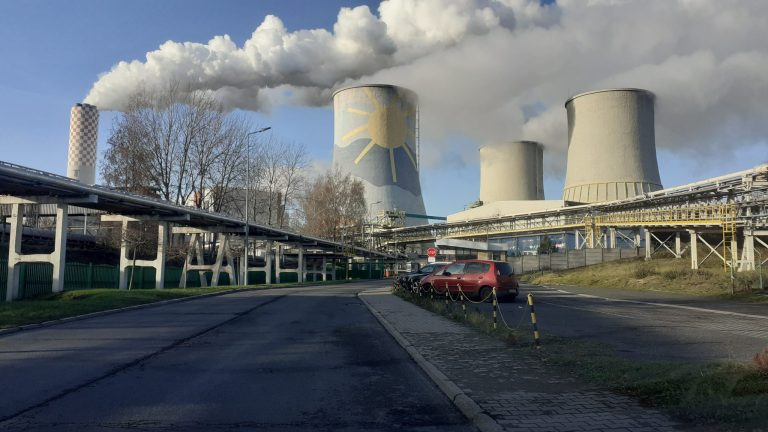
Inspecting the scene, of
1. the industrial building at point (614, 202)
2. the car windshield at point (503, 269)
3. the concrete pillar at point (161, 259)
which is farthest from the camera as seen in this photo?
the concrete pillar at point (161, 259)

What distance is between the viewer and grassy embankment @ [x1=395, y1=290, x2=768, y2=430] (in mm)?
5164

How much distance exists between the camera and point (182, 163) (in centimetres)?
4431

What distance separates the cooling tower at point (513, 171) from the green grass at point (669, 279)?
1330 inches

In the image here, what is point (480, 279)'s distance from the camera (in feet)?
70.2

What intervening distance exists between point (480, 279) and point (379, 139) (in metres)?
52.6

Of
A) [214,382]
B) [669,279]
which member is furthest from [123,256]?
[214,382]

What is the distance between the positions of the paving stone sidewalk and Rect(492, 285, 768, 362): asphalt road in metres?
2.15

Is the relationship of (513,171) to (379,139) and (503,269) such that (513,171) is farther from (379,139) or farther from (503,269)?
(503,269)

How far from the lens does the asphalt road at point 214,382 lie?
558cm

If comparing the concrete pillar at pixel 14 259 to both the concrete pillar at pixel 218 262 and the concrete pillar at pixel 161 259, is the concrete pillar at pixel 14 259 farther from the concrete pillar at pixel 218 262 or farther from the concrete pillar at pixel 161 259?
the concrete pillar at pixel 218 262

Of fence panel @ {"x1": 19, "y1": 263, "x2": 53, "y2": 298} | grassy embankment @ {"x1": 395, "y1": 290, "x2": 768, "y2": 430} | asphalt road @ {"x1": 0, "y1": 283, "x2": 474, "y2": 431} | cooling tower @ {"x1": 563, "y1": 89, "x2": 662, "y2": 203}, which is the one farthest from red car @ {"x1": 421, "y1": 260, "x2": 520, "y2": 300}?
cooling tower @ {"x1": 563, "y1": 89, "x2": 662, "y2": 203}

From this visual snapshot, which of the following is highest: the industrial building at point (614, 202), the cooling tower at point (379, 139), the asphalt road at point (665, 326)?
the cooling tower at point (379, 139)

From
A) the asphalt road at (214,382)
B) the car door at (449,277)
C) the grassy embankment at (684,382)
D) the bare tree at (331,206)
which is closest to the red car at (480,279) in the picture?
the car door at (449,277)

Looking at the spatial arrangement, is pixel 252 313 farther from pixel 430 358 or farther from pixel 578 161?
pixel 578 161
